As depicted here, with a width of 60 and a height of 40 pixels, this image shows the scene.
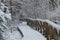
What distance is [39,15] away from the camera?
687 inches

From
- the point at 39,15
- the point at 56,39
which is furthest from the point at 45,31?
the point at 39,15

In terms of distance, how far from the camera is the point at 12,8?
723 inches

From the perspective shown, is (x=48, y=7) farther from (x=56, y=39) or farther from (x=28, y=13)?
(x=56, y=39)

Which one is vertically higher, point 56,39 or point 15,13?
point 56,39

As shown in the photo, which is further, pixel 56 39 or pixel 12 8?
pixel 12 8

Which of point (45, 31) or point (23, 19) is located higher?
point (45, 31)

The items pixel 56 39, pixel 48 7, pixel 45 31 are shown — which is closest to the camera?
pixel 56 39

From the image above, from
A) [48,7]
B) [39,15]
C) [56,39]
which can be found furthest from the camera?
[48,7]

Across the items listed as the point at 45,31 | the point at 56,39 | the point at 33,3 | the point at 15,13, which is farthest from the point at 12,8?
the point at 56,39

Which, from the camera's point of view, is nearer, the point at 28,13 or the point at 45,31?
the point at 45,31

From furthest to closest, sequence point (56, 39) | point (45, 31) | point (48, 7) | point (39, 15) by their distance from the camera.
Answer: point (48, 7) < point (39, 15) < point (45, 31) < point (56, 39)

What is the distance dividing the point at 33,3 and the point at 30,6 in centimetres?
36

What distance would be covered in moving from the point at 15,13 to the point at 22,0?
4.55 ft

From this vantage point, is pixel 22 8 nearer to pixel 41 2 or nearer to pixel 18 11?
pixel 18 11
